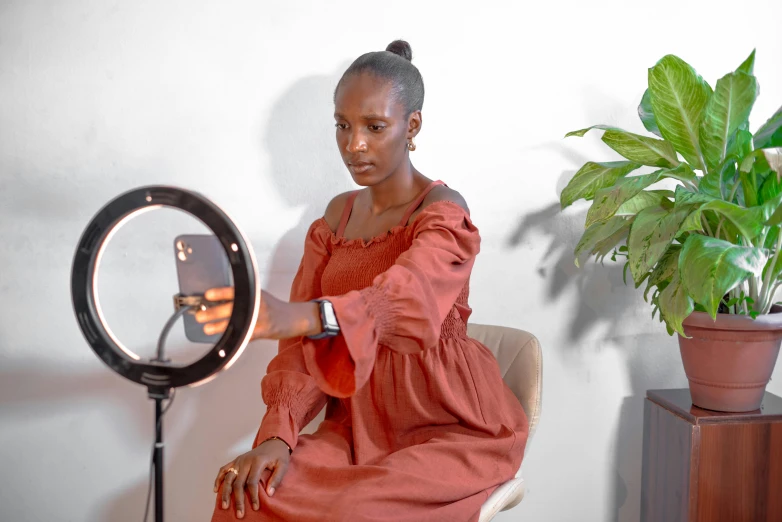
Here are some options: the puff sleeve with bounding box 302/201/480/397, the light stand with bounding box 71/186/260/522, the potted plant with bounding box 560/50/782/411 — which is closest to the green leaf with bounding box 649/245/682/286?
the potted plant with bounding box 560/50/782/411

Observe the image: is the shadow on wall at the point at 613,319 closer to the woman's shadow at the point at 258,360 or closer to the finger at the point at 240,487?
the woman's shadow at the point at 258,360

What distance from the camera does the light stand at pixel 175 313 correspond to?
2.85 feet

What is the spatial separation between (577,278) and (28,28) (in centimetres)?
155

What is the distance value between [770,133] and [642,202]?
291 millimetres

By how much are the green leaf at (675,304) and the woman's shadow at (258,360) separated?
839 millimetres

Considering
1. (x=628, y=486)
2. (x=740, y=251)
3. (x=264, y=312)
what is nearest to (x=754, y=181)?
(x=740, y=251)

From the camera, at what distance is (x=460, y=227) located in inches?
56.5

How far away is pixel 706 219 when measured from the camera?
1.67 metres

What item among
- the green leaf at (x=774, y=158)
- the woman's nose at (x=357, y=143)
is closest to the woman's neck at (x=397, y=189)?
the woman's nose at (x=357, y=143)

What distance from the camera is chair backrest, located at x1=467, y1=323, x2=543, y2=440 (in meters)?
1.66

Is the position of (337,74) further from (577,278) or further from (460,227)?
(577,278)

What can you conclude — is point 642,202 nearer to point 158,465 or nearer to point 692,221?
point 692,221

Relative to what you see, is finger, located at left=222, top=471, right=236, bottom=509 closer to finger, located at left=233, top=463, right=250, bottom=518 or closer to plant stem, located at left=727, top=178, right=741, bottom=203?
finger, located at left=233, top=463, right=250, bottom=518

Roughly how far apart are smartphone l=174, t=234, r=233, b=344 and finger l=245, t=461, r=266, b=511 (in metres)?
0.52
